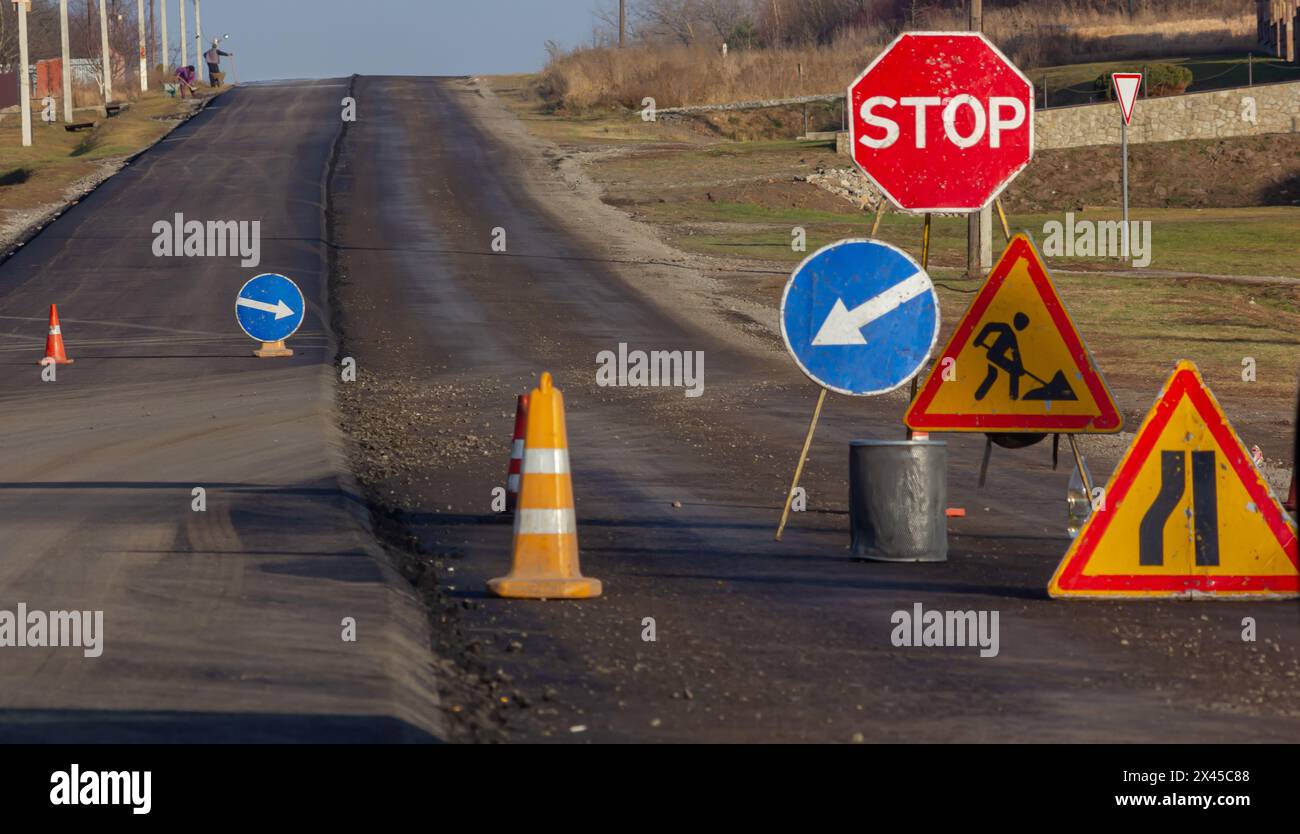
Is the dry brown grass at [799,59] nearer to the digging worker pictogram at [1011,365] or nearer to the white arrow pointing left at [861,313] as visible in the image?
the white arrow pointing left at [861,313]

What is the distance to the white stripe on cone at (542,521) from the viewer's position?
825cm

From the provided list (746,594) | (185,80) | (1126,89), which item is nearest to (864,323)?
(746,594)

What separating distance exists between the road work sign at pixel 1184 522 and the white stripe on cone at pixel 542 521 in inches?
93.1

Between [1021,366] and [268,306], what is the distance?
12124 mm

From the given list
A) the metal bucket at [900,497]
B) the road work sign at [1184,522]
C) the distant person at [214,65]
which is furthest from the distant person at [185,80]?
the road work sign at [1184,522]

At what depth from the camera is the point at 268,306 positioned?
1925cm

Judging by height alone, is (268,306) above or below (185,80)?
below

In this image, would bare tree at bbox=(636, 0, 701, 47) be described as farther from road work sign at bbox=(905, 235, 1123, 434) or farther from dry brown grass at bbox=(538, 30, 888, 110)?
road work sign at bbox=(905, 235, 1123, 434)

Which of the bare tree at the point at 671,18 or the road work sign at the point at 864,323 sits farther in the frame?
the bare tree at the point at 671,18

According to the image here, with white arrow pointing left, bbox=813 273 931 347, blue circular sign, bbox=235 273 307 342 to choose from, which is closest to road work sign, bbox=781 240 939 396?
white arrow pointing left, bbox=813 273 931 347

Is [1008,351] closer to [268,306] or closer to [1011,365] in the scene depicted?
[1011,365]

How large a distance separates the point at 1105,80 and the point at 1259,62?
11458mm

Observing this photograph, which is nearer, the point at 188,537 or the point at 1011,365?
the point at 1011,365
